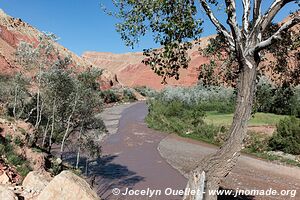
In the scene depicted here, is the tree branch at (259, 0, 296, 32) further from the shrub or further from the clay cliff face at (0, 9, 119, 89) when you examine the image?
the shrub

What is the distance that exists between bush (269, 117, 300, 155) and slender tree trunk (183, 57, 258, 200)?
20927 mm

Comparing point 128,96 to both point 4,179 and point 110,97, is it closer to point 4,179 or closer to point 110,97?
point 110,97

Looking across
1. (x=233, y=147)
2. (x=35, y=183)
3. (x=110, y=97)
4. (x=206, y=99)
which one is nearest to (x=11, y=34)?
(x=110, y=97)

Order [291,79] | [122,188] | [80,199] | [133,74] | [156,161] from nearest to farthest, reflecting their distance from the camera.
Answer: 1. [80,199]
2. [291,79]
3. [122,188]
4. [156,161]
5. [133,74]

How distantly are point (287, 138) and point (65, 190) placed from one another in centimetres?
2311

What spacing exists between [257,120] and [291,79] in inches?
1075

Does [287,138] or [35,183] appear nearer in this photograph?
[35,183]

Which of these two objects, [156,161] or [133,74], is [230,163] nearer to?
[156,161]

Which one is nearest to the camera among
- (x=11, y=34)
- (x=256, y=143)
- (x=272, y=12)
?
(x=272, y=12)

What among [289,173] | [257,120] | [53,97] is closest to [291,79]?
[53,97]

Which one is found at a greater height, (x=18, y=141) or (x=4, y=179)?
(x=18, y=141)

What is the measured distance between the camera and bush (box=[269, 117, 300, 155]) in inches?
1075

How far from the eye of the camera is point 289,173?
23.3m

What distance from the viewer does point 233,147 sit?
8219 millimetres
